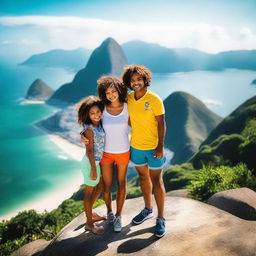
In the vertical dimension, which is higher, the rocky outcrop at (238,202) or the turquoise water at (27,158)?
the rocky outcrop at (238,202)

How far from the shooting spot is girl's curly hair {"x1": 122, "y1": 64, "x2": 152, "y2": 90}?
4070 mm

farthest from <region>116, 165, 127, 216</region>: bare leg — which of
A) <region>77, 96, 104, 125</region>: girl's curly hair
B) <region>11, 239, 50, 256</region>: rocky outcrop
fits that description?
<region>11, 239, 50, 256</region>: rocky outcrop

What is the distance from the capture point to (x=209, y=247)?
149 inches

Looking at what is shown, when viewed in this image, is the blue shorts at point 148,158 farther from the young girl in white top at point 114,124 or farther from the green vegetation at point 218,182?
the green vegetation at point 218,182

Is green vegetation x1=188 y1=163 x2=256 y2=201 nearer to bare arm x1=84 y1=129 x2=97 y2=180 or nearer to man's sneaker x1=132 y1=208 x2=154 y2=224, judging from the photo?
man's sneaker x1=132 y1=208 x2=154 y2=224

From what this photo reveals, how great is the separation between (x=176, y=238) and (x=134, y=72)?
2.69 metres

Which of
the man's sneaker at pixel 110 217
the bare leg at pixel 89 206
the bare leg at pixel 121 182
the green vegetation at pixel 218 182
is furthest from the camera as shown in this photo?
the green vegetation at pixel 218 182

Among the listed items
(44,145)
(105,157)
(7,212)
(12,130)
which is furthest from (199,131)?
(105,157)

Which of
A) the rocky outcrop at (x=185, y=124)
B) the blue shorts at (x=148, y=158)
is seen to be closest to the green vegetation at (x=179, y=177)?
the blue shorts at (x=148, y=158)

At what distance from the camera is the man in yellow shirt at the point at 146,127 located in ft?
13.3

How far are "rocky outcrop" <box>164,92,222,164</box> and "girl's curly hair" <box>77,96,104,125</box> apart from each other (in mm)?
60819

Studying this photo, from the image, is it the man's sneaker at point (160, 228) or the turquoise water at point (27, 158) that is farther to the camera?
the turquoise water at point (27, 158)

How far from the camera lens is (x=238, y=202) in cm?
575

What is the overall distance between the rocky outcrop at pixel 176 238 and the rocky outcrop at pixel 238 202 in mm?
841
